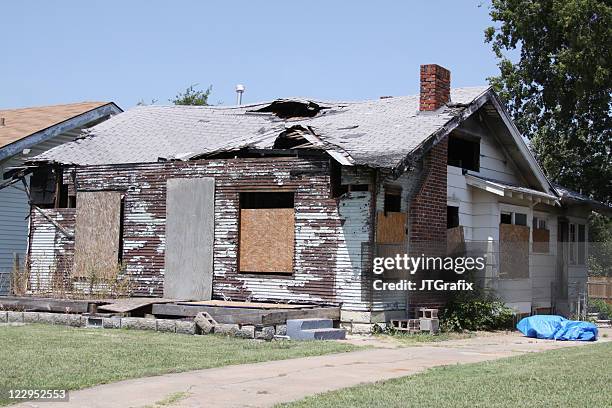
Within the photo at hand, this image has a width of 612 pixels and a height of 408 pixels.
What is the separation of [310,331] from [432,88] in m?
7.59

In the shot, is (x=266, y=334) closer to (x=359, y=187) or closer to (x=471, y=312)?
(x=359, y=187)

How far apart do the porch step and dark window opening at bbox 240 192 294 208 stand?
11.4 feet

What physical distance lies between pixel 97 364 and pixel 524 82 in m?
26.4

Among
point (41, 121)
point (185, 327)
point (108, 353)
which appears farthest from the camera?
point (41, 121)

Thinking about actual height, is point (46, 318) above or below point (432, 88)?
below

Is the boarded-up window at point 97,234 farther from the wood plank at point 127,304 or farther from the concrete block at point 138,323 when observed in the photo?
the concrete block at point 138,323

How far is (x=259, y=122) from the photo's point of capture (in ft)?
76.7

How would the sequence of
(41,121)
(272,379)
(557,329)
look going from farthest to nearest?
(41,121) < (557,329) < (272,379)

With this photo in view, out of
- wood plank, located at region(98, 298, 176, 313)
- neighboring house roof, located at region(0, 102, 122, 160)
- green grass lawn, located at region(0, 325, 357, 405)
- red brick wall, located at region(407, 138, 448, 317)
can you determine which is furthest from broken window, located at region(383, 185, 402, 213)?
neighboring house roof, located at region(0, 102, 122, 160)

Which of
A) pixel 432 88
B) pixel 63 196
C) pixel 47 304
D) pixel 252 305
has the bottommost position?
pixel 47 304

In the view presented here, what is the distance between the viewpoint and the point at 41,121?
27.4m

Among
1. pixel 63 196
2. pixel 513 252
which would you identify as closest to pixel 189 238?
pixel 63 196

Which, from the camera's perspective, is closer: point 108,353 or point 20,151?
point 108,353

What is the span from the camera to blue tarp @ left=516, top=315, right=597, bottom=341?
59.3 ft
